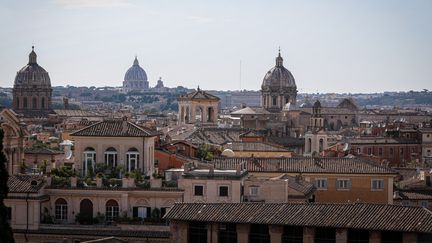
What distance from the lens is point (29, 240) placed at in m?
36.3

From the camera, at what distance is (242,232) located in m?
33.2

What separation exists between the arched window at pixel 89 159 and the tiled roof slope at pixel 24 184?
3405 mm

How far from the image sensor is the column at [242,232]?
109 ft

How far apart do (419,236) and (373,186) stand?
12.1 metres

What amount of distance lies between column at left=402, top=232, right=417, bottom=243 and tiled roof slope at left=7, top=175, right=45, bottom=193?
11.7m

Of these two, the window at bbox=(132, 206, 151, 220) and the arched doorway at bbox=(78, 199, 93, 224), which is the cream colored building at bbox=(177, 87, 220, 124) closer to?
the arched doorway at bbox=(78, 199, 93, 224)

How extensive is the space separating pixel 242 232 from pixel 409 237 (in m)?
4.69

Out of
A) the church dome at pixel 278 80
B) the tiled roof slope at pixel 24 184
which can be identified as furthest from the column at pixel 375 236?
the church dome at pixel 278 80

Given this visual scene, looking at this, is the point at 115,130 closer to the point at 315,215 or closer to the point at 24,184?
the point at 24,184

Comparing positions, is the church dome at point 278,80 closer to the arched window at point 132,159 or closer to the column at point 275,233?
the arched window at point 132,159

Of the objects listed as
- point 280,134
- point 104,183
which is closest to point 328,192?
point 104,183

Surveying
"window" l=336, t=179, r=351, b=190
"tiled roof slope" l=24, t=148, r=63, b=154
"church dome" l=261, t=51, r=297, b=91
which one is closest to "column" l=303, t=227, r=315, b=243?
"window" l=336, t=179, r=351, b=190

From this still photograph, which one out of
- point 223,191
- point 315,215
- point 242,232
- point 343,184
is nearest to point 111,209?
point 223,191

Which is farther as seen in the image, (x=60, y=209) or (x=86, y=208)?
(x=60, y=209)
